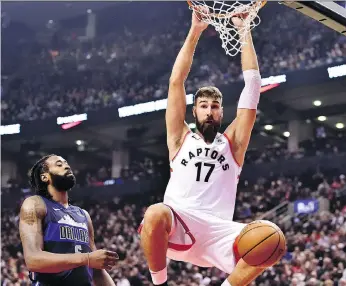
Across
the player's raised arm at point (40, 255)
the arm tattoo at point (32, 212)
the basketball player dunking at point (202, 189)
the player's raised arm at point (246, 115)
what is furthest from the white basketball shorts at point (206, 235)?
the arm tattoo at point (32, 212)

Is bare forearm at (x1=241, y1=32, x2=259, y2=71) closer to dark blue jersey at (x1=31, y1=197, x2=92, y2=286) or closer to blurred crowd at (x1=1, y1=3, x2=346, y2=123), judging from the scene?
dark blue jersey at (x1=31, y1=197, x2=92, y2=286)

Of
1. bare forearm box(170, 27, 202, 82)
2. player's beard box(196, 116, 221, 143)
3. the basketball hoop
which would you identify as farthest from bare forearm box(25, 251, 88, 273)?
the basketball hoop

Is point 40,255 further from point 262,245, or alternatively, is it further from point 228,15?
point 228,15

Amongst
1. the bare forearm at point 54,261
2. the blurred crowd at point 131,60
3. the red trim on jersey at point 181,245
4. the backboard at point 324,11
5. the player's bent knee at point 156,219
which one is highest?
the blurred crowd at point 131,60

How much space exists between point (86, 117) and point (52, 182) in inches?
667

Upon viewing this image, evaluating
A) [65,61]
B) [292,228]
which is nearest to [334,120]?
[292,228]

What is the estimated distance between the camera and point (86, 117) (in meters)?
21.2

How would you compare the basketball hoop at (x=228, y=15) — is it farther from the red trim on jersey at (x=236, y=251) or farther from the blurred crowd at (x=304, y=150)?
the blurred crowd at (x=304, y=150)

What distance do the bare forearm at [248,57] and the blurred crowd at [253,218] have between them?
7879 millimetres

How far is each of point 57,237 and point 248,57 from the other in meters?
1.76

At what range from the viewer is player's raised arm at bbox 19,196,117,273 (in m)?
3.76

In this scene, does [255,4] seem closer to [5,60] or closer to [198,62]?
[198,62]

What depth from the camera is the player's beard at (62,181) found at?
14.2 feet

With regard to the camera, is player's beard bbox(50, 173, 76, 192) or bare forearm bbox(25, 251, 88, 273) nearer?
bare forearm bbox(25, 251, 88, 273)
